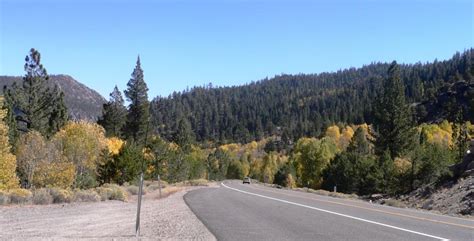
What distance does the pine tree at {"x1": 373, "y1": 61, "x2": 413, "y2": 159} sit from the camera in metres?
69.6

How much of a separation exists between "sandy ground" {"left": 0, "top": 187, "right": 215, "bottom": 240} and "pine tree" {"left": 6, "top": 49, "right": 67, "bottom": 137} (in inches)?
1769

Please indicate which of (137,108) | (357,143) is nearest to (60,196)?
(137,108)

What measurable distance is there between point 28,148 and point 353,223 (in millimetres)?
48979

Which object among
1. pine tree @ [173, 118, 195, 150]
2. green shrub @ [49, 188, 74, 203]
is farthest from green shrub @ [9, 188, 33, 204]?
pine tree @ [173, 118, 195, 150]

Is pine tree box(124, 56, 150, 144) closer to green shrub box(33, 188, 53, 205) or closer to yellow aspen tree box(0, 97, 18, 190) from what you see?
yellow aspen tree box(0, 97, 18, 190)

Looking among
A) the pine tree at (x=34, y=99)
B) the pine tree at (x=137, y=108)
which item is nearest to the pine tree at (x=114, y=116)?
the pine tree at (x=137, y=108)

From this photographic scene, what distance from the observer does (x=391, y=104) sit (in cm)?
6981

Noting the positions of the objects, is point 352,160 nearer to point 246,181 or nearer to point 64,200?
point 246,181

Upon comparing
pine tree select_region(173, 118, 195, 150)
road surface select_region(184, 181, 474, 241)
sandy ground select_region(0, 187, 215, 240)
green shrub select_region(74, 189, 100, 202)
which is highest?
pine tree select_region(173, 118, 195, 150)

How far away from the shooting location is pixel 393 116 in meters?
69.4

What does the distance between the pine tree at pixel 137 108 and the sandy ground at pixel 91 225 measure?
2525 inches

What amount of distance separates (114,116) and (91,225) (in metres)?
81.3

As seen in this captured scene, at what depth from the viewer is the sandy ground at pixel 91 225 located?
12141 millimetres

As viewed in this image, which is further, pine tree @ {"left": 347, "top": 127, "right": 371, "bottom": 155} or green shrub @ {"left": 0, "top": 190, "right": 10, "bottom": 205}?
pine tree @ {"left": 347, "top": 127, "right": 371, "bottom": 155}
